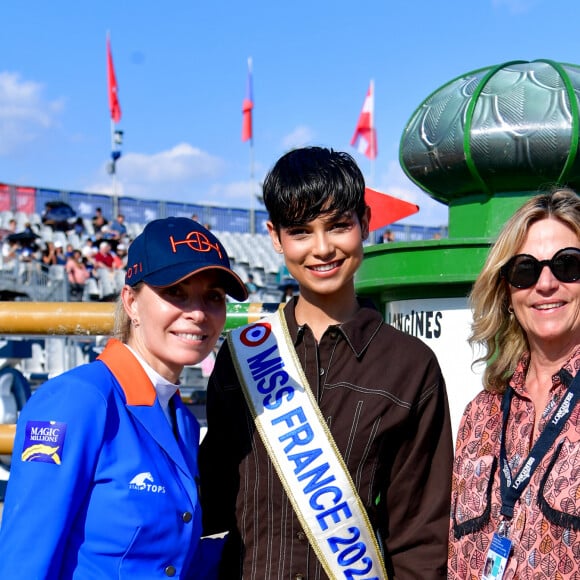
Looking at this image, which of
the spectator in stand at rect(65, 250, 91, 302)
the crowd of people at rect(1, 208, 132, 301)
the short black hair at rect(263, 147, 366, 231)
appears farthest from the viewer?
the spectator in stand at rect(65, 250, 91, 302)

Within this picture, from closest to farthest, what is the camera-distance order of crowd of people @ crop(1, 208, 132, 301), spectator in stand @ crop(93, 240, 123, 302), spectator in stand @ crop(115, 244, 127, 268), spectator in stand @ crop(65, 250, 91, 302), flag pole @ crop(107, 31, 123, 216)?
crowd of people @ crop(1, 208, 132, 301) < spectator in stand @ crop(65, 250, 91, 302) < spectator in stand @ crop(93, 240, 123, 302) < spectator in stand @ crop(115, 244, 127, 268) < flag pole @ crop(107, 31, 123, 216)

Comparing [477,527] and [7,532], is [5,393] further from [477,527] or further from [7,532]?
[477,527]

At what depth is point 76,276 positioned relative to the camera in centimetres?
1789

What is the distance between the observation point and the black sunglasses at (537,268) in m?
2.16

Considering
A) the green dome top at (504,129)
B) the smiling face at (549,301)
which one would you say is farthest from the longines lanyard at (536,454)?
the green dome top at (504,129)

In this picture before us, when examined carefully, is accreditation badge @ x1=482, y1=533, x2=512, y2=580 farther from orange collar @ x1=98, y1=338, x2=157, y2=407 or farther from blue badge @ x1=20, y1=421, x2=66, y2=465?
blue badge @ x1=20, y1=421, x2=66, y2=465

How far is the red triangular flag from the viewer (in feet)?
11.6

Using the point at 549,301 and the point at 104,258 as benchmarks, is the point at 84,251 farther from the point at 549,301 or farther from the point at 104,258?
the point at 549,301

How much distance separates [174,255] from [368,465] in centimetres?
79

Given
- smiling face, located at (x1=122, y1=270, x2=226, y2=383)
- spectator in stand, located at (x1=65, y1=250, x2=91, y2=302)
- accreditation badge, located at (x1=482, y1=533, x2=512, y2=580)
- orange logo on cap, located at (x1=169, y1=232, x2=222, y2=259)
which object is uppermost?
spectator in stand, located at (x1=65, y1=250, x2=91, y2=302)

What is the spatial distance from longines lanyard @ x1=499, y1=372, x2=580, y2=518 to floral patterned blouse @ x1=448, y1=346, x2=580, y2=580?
0.4 inches

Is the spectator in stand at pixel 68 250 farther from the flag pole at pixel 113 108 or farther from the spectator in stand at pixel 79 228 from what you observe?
the flag pole at pixel 113 108

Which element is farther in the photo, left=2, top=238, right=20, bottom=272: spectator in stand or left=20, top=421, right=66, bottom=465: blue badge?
left=2, top=238, right=20, bottom=272: spectator in stand

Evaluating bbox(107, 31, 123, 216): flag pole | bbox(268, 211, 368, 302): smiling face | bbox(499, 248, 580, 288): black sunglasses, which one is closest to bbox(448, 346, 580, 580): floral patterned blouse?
bbox(499, 248, 580, 288): black sunglasses
